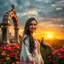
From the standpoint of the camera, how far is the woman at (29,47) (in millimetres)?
4883

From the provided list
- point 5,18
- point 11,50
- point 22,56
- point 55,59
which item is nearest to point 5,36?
point 5,18

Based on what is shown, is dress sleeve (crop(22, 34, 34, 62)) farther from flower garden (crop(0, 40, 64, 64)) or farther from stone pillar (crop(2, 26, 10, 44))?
stone pillar (crop(2, 26, 10, 44))

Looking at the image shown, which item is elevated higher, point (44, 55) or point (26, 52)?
point (26, 52)

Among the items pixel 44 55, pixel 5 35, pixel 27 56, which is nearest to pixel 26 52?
pixel 27 56

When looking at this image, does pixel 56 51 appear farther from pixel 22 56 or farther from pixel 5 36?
pixel 5 36

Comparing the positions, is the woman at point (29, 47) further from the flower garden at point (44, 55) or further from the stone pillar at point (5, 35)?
the stone pillar at point (5, 35)

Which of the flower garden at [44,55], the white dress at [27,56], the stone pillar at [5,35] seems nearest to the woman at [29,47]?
the white dress at [27,56]

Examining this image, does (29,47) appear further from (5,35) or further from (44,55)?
(5,35)

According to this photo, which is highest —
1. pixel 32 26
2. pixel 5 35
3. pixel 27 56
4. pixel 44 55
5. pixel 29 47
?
pixel 32 26

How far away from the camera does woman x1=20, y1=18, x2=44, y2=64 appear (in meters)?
4.88

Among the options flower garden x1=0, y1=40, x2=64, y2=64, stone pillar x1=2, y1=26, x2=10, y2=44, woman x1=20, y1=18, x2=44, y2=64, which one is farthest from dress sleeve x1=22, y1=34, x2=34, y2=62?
stone pillar x1=2, y1=26, x2=10, y2=44

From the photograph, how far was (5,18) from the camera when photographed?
469 inches

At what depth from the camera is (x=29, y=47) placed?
16.1 ft

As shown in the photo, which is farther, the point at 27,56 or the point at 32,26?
the point at 32,26
